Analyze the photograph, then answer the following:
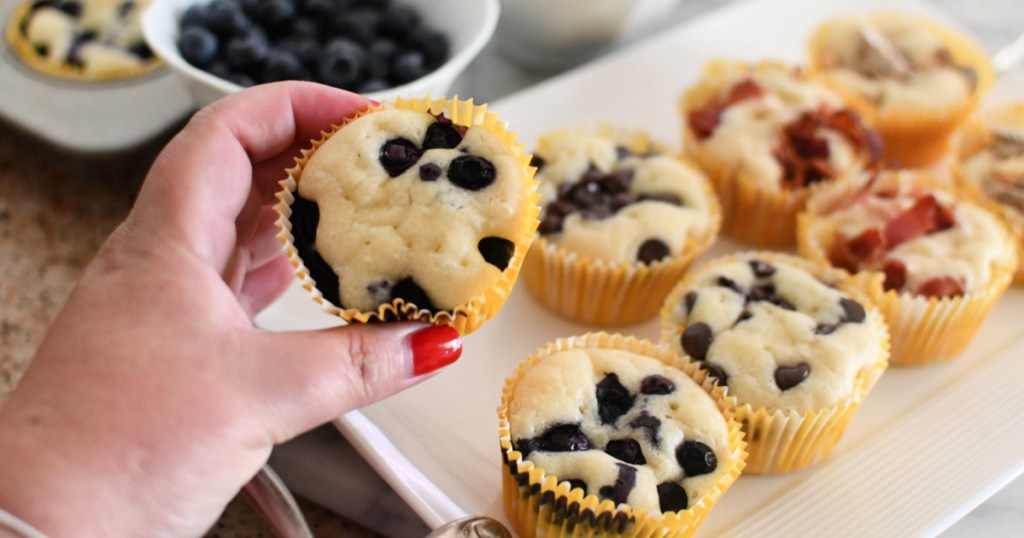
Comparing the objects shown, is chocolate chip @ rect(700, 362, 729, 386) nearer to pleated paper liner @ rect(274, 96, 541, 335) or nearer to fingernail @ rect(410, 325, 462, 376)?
pleated paper liner @ rect(274, 96, 541, 335)

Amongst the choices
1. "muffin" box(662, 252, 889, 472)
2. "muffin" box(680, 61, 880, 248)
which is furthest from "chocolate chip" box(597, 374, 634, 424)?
"muffin" box(680, 61, 880, 248)

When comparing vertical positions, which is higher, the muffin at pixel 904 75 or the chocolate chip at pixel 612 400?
the muffin at pixel 904 75

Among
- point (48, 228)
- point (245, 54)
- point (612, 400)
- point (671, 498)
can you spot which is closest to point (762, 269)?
point (612, 400)

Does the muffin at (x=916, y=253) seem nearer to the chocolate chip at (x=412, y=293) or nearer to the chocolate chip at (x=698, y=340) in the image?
the chocolate chip at (x=698, y=340)

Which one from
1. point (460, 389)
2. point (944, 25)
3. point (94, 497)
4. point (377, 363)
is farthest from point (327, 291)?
point (944, 25)

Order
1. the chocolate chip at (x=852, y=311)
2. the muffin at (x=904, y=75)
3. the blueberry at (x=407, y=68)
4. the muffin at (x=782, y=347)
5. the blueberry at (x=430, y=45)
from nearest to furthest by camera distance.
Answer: the muffin at (x=782, y=347)
the chocolate chip at (x=852, y=311)
the blueberry at (x=407, y=68)
the blueberry at (x=430, y=45)
the muffin at (x=904, y=75)

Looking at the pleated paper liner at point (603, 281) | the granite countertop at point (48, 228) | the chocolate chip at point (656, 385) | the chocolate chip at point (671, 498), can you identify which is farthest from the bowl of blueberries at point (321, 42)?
the chocolate chip at point (671, 498)
